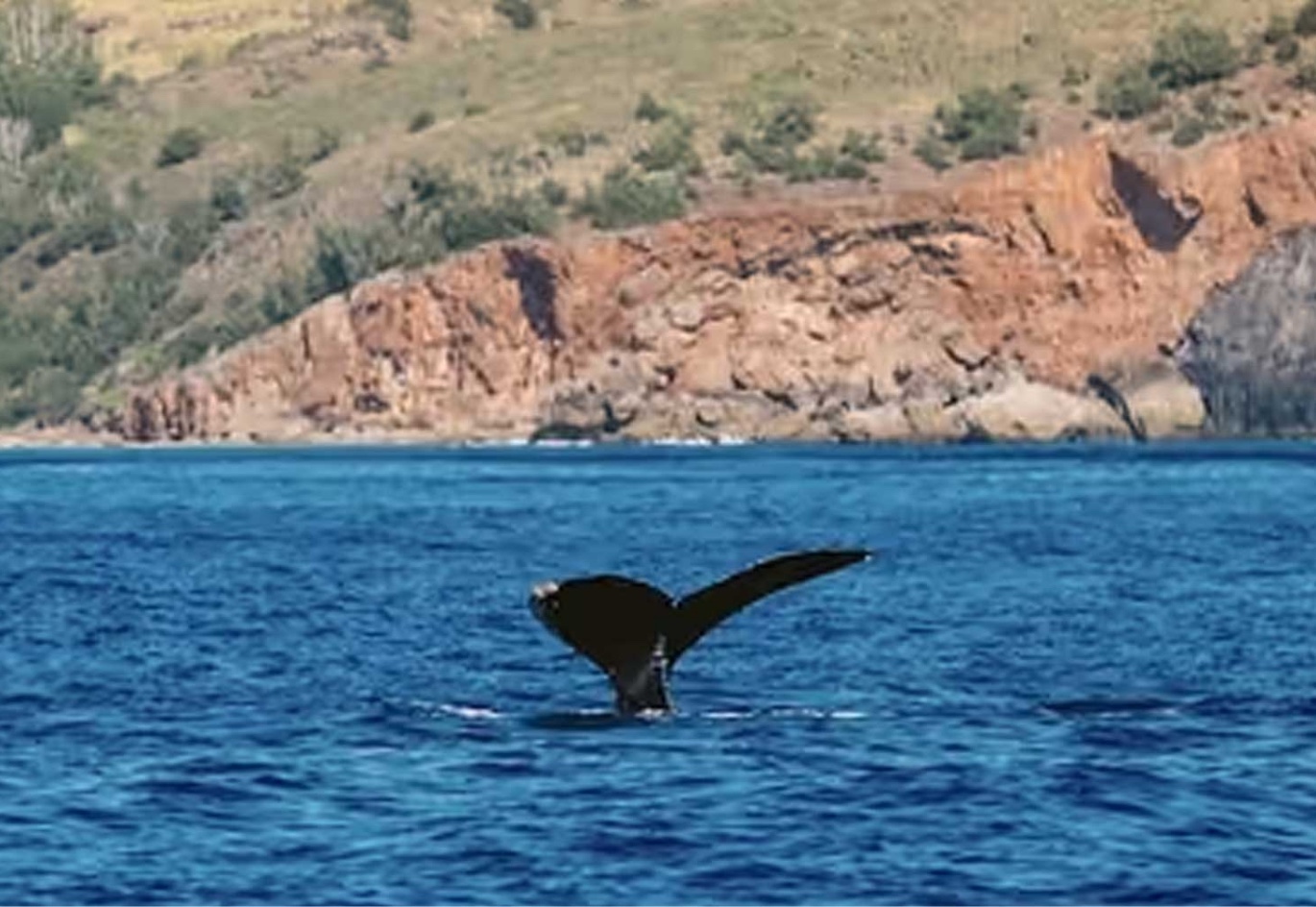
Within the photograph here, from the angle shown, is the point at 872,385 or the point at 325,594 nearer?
the point at 325,594

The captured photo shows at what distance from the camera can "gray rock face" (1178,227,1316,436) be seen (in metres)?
138

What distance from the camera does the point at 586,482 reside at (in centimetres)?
10950

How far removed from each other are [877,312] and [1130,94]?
2146 centimetres

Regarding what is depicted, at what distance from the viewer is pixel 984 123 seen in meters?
167

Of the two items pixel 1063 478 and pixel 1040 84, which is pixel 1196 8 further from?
pixel 1063 478

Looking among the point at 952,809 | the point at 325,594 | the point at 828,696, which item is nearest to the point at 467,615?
the point at 325,594

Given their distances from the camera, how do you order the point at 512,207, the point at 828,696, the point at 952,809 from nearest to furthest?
the point at 952,809 < the point at 828,696 < the point at 512,207

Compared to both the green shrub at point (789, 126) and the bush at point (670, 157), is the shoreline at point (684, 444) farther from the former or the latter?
the green shrub at point (789, 126)

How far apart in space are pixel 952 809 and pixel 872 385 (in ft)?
392

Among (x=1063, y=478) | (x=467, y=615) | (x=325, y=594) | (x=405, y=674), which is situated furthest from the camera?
(x=1063, y=478)

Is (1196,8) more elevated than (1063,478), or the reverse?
(1196,8)

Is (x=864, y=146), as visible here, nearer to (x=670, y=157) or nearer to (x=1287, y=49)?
(x=670, y=157)

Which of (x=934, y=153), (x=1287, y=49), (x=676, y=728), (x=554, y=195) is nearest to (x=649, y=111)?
(x=554, y=195)

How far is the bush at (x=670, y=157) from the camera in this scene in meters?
172
